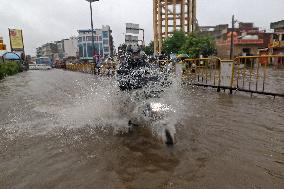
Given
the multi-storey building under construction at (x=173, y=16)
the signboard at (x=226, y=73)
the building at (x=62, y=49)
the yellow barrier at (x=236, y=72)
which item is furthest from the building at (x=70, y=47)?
the signboard at (x=226, y=73)

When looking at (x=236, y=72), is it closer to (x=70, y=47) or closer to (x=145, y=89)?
(x=145, y=89)

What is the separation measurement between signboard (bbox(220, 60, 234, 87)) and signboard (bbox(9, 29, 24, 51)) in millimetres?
64093

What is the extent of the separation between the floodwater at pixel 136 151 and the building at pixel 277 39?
3325 centimetres

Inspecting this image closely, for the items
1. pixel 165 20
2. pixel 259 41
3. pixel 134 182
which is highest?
pixel 165 20

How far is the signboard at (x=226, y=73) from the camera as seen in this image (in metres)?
10.1

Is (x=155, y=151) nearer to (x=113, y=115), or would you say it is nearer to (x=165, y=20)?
(x=113, y=115)

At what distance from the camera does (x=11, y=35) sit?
63.2 meters

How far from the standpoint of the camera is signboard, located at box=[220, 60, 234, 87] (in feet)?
33.2

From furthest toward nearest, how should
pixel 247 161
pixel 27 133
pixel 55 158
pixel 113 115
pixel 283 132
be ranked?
pixel 113 115 < pixel 27 133 < pixel 283 132 < pixel 55 158 < pixel 247 161

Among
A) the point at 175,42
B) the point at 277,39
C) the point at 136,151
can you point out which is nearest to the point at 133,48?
the point at 136,151

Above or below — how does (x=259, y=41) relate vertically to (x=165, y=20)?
below

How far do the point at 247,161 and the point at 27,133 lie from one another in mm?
4268

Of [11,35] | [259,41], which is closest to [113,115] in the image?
[259,41]

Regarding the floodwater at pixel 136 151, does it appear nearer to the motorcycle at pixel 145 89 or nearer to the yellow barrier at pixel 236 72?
the motorcycle at pixel 145 89
